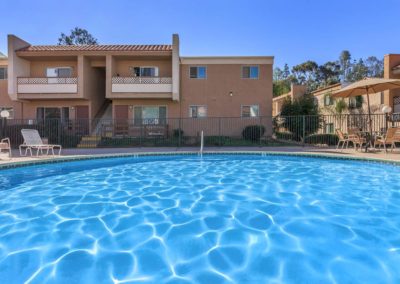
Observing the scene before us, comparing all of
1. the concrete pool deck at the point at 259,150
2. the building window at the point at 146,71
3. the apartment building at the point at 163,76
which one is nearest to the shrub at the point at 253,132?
the apartment building at the point at 163,76

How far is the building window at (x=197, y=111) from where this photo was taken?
63.7 ft

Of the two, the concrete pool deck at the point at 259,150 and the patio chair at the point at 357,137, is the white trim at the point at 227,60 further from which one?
the patio chair at the point at 357,137

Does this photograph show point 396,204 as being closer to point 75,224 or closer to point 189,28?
point 75,224

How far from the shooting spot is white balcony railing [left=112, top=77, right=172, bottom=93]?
17.9 m

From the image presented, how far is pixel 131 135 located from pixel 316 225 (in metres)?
15.6

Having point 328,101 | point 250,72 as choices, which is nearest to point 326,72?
point 328,101

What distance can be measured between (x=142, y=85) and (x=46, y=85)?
20.4 ft

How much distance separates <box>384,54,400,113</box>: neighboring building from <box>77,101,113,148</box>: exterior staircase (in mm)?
18349

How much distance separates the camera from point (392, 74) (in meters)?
19.1

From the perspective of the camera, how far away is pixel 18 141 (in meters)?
16.0

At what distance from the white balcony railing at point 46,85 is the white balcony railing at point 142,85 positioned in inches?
108

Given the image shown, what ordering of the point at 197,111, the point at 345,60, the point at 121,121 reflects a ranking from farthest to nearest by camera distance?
the point at 345,60 < the point at 197,111 < the point at 121,121

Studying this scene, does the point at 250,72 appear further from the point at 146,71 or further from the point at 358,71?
the point at 358,71

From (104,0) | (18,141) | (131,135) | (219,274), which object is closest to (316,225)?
(219,274)
